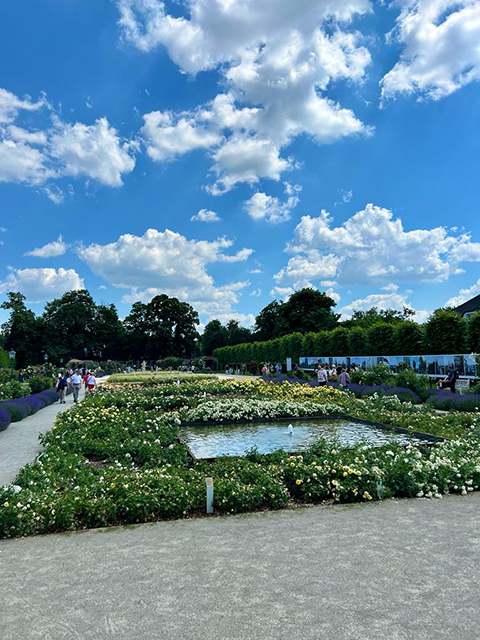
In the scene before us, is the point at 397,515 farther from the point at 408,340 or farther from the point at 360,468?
the point at 408,340

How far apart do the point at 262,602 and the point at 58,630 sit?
4.75 feet

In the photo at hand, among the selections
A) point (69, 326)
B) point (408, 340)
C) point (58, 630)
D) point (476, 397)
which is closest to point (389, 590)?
point (58, 630)

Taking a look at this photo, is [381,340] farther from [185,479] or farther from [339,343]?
[185,479]

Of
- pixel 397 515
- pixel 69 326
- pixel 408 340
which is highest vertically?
pixel 69 326

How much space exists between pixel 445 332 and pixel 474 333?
2.49 m

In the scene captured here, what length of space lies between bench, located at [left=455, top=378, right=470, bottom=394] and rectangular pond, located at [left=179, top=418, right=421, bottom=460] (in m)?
7.65

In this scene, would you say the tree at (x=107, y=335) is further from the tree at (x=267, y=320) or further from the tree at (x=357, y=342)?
the tree at (x=357, y=342)

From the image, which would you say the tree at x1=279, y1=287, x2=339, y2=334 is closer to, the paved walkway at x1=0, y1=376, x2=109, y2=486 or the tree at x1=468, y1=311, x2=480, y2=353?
the tree at x1=468, y1=311, x2=480, y2=353

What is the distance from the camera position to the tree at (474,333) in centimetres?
2431

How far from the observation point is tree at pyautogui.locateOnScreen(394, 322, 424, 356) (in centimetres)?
3011

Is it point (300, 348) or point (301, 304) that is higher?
point (301, 304)

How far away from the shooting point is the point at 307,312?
235 feet

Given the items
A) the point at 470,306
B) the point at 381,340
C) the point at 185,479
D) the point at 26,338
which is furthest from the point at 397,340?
the point at 26,338

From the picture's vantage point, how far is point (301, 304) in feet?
240
